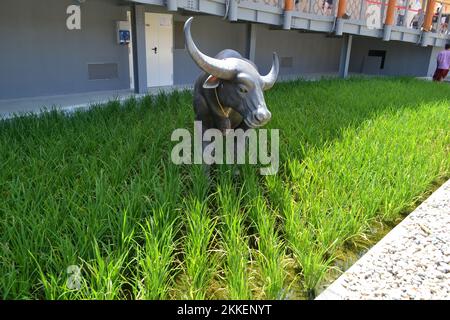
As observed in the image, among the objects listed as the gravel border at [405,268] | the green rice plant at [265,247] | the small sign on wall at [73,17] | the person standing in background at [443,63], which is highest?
the small sign on wall at [73,17]

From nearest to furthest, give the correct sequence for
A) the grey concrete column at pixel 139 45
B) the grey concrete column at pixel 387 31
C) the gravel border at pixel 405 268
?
the gravel border at pixel 405 268
the grey concrete column at pixel 139 45
the grey concrete column at pixel 387 31

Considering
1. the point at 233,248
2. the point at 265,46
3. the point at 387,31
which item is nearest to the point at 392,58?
the point at 387,31

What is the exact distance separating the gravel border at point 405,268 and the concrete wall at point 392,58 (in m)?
12.3

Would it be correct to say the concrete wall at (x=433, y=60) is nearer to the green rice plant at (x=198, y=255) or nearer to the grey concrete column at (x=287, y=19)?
the grey concrete column at (x=287, y=19)

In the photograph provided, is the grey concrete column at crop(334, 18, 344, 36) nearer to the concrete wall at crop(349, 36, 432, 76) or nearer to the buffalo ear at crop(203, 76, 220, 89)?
the concrete wall at crop(349, 36, 432, 76)

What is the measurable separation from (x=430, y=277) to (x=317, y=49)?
39.7 feet

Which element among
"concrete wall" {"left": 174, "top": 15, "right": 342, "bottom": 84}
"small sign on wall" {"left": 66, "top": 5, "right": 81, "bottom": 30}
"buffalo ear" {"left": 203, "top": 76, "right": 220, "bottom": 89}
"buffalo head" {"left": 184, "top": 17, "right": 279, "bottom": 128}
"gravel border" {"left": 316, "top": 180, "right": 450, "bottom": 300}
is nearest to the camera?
"gravel border" {"left": 316, "top": 180, "right": 450, "bottom": 300}

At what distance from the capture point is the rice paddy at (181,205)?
1.84 metres

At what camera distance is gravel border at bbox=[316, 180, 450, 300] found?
1.97 meters

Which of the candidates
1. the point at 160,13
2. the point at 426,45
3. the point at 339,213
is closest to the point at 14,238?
the point at 339,213

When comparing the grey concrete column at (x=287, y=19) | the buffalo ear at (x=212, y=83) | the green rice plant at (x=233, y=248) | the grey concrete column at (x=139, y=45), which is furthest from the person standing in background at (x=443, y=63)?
the green rice plant at (x=233, y=248)

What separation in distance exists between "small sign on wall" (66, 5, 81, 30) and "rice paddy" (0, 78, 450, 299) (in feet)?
9.85

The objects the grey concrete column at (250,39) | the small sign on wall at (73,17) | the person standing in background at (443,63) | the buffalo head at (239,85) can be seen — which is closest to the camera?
the buffalo head at (239,85)

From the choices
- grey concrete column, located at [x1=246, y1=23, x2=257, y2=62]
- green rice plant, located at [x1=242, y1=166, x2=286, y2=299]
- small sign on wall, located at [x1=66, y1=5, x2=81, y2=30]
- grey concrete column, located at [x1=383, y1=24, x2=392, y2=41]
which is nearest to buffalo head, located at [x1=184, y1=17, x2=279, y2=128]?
green rice plant, located at [x1=242, y1=166, x2=286, y2=299]
